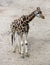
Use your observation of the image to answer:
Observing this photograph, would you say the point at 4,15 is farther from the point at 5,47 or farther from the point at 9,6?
the point at 5,47

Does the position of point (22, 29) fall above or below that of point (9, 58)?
above

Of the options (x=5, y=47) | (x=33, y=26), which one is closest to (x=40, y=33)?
(x=33, y=26)

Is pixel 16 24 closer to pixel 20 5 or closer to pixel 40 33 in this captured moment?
pixel 40 33


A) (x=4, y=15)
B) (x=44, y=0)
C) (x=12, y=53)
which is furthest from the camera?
(x=44, y=0)

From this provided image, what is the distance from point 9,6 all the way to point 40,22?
2.50 m

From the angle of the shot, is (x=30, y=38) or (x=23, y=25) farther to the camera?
(x=30, y=38)

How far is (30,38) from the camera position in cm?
751

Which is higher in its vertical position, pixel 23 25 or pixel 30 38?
pixel 23 25

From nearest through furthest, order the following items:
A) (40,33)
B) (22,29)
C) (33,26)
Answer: (22,29) < (40,33) < (33,26)

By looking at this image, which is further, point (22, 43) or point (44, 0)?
point (44, 0)

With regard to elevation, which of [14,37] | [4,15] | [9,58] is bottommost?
[9,58]

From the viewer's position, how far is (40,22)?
8852mm

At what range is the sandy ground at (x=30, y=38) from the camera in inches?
247

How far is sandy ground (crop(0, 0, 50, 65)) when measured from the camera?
6.27m
